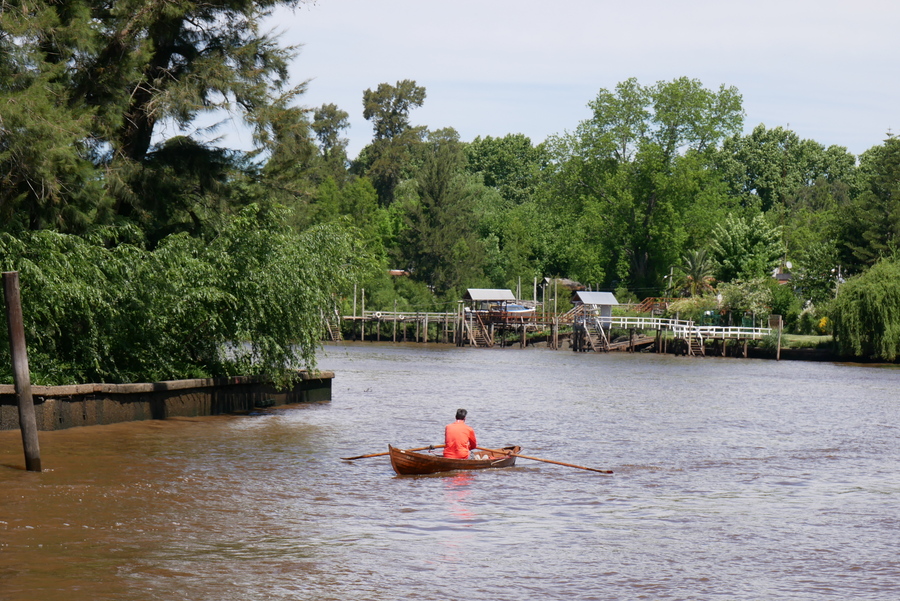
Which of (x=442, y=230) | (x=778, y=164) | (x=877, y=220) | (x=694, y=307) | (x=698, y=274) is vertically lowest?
(x=694, y=307)

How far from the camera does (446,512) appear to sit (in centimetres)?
1502

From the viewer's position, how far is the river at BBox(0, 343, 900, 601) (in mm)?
11039

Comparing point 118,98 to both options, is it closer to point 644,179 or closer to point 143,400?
point 143,400

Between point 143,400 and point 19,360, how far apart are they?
22.9ft

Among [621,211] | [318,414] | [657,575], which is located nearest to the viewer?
[657,575]

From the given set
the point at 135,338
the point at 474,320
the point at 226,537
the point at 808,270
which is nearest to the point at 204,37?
the point at 135,338

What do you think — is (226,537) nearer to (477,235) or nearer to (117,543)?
(117,543)

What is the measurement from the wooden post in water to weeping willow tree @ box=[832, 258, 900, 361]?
176ft

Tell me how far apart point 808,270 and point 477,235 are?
123 feet

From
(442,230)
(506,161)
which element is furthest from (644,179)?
(506,161)

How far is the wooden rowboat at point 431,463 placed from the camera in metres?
17.8

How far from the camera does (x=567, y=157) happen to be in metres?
94.1

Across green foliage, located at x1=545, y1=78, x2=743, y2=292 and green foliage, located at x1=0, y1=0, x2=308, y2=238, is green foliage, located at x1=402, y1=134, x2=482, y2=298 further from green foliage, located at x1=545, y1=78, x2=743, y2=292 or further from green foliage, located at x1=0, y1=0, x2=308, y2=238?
green foliage, located at x1=0, y1=0, x2=308, y2=238

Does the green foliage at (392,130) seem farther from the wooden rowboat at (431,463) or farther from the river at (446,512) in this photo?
the wooden rowboat at (431,463)
